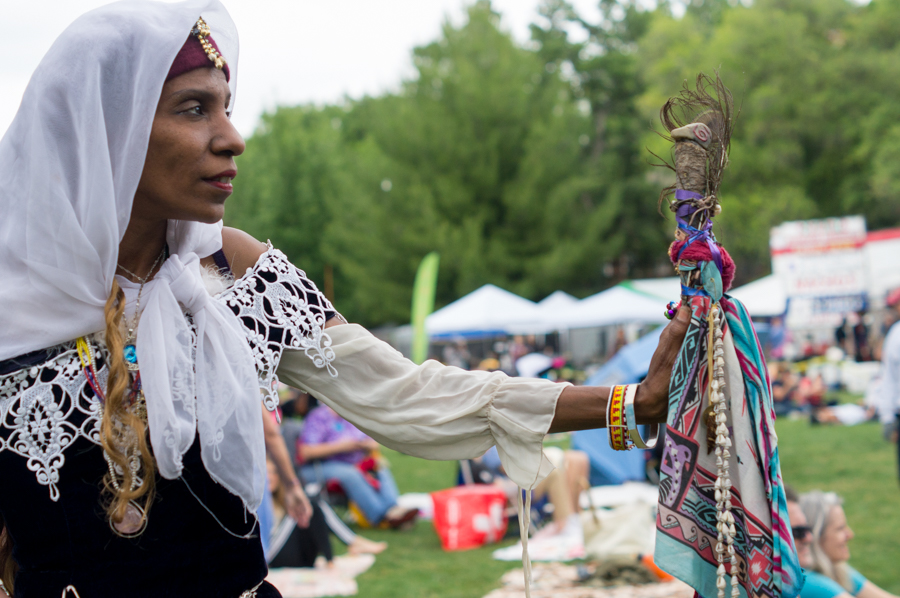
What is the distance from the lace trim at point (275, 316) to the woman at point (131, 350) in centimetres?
4

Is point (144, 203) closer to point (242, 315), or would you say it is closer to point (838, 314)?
point (242, 315)

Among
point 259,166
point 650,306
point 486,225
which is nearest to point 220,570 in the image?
point 650,306

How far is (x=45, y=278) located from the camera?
1445mm

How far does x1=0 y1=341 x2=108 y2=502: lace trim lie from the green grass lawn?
4.65 m

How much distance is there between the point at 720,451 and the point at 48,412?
1.22 m

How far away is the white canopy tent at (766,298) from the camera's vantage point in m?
21.1

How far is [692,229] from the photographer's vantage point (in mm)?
1531

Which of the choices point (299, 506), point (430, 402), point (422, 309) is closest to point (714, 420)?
point (430, 402)

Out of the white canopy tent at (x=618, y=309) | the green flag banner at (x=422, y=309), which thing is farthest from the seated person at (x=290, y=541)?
the white canopy tent at (x=618, y=309)

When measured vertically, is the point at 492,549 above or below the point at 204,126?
below

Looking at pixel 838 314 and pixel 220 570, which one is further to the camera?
pixel 838 314

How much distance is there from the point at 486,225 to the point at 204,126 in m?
27.3

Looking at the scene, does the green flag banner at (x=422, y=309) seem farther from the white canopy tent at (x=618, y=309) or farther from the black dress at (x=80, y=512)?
the black dress at (x=80, y=512)

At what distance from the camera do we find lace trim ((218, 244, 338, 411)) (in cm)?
164
